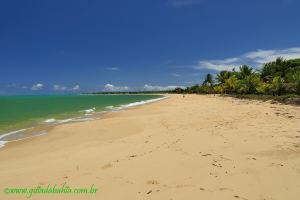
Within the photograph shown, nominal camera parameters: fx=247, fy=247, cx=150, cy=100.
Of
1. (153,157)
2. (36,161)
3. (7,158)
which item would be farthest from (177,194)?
(7,158)

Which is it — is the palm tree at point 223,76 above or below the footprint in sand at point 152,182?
above

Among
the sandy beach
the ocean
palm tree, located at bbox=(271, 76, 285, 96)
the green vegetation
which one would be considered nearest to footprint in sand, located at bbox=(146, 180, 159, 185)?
the sandy beach

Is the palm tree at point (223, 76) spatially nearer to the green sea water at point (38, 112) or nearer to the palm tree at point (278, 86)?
the palm tree at point (278, 86)

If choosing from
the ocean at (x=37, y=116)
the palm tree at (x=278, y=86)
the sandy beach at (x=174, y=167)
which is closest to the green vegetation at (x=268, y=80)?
the palm tree at (x=278, y=86)

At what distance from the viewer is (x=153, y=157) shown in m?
7.28

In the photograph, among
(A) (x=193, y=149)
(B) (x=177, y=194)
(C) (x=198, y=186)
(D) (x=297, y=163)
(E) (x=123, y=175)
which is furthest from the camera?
(A) (x=193, y=149)

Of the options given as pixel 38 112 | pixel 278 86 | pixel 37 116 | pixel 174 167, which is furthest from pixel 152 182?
pixel 278 86

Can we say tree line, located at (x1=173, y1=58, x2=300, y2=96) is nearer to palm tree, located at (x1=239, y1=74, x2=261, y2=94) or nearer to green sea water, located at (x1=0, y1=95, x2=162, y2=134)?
palm tree, located at (x1=239, y1=74, x2=261, y2=94)

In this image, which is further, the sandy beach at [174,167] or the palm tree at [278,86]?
the palm tree at [278,86]

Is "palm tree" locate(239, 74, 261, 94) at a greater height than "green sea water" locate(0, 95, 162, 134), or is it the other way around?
"palm tree" locate(239, 74, 261, 94)

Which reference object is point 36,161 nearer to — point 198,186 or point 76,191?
point 76,191

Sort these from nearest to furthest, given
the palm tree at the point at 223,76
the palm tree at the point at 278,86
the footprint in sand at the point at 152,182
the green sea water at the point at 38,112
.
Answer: the footprint in sand at the point at 152,182 < the green sea water at the point at 38,112 < the palm tree at the point at 278,86 < the palm tree at the point at 223,76

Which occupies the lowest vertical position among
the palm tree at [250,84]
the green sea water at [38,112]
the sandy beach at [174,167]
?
the green sea water at [38,112]

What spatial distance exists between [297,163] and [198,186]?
296 cm
